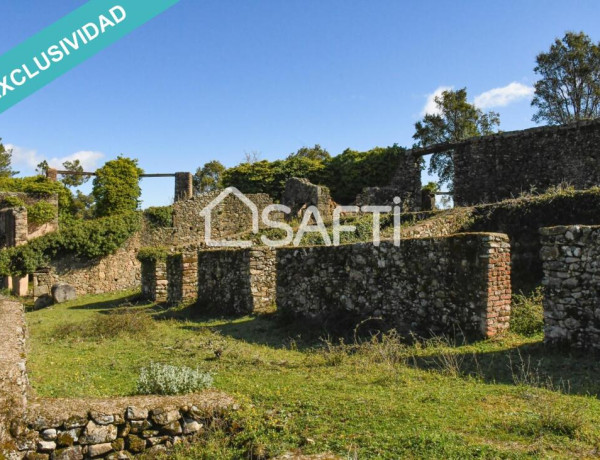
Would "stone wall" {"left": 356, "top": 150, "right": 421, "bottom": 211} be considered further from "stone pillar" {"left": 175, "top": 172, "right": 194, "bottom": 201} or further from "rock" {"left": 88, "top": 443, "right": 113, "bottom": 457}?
"rock" {"left": 88, "top": 443, "right": 113, "bottom": 457}

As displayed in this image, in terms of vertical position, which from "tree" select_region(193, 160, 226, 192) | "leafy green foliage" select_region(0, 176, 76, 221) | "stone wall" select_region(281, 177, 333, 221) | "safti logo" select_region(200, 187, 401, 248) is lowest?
"safti logo" select_region(200, 187, 401, 248)

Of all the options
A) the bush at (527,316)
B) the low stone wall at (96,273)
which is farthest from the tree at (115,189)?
the bush at (527,316)

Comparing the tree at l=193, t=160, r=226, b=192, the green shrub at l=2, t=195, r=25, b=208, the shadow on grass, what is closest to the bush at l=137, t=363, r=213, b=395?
the shadow on grass

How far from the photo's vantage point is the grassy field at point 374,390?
4.70 meters

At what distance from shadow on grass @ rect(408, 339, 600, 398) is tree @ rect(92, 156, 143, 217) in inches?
1028

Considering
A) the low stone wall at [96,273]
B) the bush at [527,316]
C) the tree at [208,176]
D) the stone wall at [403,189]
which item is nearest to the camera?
the bush at [527,316]

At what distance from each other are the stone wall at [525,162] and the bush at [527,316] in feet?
24.9

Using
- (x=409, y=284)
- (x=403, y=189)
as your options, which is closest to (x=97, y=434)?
(x=409, y=284)

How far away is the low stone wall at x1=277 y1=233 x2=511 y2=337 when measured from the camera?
27.0 ft

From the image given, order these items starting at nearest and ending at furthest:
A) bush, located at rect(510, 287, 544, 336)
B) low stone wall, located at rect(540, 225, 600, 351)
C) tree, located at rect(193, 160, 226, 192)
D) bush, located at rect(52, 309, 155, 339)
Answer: low stone wall, located at rect(540, 225, 600, 351) < bush, located at rect(510, 287, 544, 336) < bush, located at rect(52, 309, 155, 339) < tree, located at rect(193, 160, 226, 192)

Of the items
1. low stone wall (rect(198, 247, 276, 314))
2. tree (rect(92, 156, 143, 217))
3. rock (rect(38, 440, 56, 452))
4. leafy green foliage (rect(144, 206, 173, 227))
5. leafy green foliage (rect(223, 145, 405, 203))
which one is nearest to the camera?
rock (rect(38, 440, 56, 452))

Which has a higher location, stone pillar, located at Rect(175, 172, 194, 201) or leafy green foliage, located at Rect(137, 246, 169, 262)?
stone pillar, located at Rect(175, 172, 194, 201)

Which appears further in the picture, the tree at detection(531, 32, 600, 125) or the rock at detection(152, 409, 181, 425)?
the tree at detection(531, 32, 600, 125)

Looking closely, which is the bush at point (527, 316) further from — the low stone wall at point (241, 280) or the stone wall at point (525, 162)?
the stone wall at point (525, 162)
